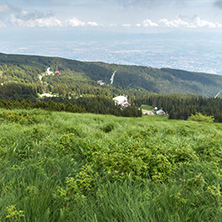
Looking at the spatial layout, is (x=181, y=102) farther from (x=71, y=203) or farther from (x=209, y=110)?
(x=71, y=203)

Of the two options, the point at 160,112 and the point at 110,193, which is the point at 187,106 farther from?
the point at 110,193

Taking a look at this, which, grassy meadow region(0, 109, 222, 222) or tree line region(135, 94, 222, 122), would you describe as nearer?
grassy meadow region(0, 109, 222, 222)

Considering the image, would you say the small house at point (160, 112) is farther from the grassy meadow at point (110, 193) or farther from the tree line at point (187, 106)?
the grassy meadow at point (110, 193)

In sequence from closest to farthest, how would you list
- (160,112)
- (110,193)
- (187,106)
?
(110,193), (187,106), (160,112)

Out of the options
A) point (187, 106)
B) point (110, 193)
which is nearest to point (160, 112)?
point (187, 106)

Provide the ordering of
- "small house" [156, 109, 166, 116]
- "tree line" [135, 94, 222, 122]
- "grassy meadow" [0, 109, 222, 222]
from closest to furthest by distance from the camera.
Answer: "grassy meadow" [0, 109, 222, 222], "tree line" [135, 94, 222, 122], "small house" [156, 109, 166, 116]

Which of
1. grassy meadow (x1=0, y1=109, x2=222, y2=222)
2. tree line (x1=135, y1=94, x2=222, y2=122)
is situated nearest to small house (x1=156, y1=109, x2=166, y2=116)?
tree line (x1=135, y1=94, x2=222, y2=122)

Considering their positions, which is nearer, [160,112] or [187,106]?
[187,106]

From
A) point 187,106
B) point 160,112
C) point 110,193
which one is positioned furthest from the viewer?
point 160,112

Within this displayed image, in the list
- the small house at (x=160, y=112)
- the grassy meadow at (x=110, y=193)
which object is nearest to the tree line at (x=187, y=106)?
the small house at (x=160, y=112)

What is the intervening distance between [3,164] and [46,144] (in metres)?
1.41

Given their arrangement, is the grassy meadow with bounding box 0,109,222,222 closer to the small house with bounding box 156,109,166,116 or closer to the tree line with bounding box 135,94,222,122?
the tree line with bounding box 135,94,222,122

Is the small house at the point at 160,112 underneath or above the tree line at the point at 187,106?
underneath

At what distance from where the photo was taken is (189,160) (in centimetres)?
455
